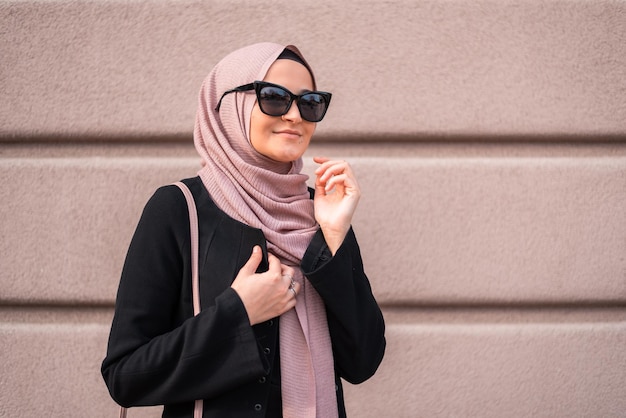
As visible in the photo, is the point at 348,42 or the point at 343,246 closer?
the point at 343,246

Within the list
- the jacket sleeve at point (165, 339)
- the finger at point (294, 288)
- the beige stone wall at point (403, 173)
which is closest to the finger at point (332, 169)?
the finger at point (294, 288)

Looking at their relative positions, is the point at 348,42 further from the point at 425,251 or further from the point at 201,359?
the point at 201,359

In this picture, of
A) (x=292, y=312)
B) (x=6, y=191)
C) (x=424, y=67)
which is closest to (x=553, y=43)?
(x=424, y=67)

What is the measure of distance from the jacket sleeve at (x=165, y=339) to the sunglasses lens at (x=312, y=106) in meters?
0.48

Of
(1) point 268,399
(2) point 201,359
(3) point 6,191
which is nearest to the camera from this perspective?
(2) point 201,359

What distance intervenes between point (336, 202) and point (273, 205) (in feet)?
0.63

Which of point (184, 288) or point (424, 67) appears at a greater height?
point (424, 67)

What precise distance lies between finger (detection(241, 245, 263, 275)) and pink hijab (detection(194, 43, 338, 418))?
0.23 feet

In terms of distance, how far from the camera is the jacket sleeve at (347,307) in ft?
4.89

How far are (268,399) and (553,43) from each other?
233 cm

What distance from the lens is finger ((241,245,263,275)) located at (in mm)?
1445

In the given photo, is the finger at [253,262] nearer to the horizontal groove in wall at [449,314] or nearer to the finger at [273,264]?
the finger at [273,264]

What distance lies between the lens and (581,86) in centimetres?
275

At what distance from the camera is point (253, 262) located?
1.46 meters
